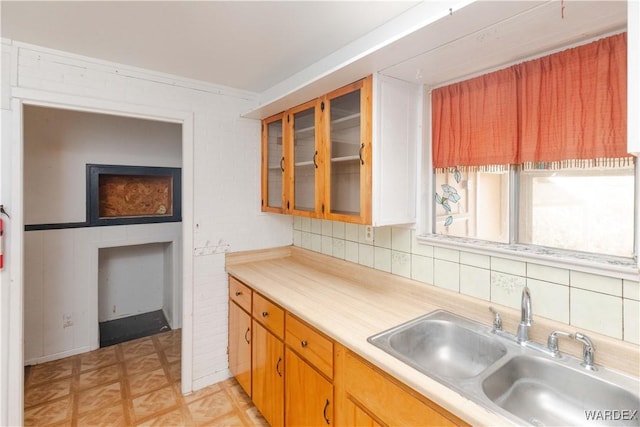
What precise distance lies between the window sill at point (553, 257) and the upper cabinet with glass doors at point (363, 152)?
30cm

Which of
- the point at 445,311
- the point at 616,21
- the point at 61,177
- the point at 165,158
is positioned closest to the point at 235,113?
the point at 165,158

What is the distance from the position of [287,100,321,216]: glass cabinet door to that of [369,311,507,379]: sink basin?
0.91m

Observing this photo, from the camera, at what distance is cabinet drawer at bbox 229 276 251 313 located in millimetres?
2113

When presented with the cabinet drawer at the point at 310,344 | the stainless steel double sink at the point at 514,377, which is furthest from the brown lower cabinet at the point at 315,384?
the stainless steel double sink at the point at 514,377

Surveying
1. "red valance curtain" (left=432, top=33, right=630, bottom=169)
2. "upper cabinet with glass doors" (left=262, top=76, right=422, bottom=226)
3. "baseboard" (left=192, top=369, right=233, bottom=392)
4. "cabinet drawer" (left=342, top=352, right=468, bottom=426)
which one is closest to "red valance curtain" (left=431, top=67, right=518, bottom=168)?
"red valance curtain" (left=432, top=33, right=630, bottom=169)

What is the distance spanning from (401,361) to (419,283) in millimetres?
682

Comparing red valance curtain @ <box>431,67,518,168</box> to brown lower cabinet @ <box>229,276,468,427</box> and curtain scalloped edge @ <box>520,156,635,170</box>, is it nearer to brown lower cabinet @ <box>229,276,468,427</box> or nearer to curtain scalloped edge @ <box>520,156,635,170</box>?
curtain scalloped edge @ <box>520,156,635,170</box>

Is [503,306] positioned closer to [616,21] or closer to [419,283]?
[419,283]

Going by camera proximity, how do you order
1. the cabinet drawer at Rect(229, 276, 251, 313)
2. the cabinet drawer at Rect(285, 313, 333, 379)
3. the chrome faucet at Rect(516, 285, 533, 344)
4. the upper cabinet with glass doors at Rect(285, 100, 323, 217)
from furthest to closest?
the cabinet drawer at Rect(229, 276, 251, 313) < the upper cabinet with glass doors at Rect(285, 100, 323, 217) < the cabinet drawer at Rect(285, 313, 333, 379) < the chrome faucet at Rect(516, 285, 533, 344)

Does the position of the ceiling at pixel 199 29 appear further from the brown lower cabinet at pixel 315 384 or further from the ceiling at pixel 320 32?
the brown lower cabinet at pixel 315 384

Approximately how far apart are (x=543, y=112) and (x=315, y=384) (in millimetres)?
1556

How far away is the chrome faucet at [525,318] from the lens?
1.24 metres

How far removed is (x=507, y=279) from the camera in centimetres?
139

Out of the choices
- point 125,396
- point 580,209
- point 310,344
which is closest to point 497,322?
point 580,209
